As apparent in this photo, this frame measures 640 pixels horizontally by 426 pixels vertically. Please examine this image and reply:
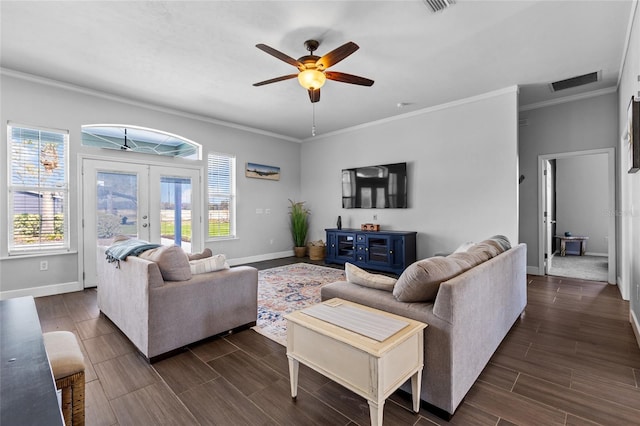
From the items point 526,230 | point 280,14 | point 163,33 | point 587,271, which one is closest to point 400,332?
point 280,14

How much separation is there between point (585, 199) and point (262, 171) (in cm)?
770

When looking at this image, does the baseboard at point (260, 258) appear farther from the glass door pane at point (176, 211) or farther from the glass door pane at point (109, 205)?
the glass door pane at point (109, 205)

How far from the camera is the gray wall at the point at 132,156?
385 centimetres

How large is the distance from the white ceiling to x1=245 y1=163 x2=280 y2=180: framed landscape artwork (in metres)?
1.87

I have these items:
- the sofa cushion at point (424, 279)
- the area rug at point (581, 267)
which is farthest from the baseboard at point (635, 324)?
the area rug at point (581, 267)

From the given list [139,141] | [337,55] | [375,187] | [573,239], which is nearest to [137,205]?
[139,141]

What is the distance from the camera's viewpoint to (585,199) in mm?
7191

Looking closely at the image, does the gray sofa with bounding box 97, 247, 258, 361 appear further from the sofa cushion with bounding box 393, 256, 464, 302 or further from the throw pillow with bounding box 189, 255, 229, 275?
the sofa cushion with bounding box 393, 256, 464, 302

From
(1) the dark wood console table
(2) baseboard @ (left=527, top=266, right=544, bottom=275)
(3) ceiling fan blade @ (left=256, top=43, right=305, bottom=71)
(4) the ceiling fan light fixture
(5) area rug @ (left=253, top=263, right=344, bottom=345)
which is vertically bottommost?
(5) area rug @ (left=253, top=263, right=344, bottom=345)

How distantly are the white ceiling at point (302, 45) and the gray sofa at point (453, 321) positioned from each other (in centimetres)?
230

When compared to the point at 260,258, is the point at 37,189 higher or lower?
higher

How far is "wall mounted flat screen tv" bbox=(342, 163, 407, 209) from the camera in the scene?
5590mm

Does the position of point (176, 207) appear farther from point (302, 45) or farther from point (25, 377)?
point (25, 377)

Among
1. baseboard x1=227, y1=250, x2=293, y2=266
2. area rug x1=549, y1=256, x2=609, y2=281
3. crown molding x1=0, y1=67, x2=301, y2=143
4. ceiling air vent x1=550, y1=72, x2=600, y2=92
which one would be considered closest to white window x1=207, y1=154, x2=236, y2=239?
baseboard x1=227, y1=250, x2=293, y2=266
